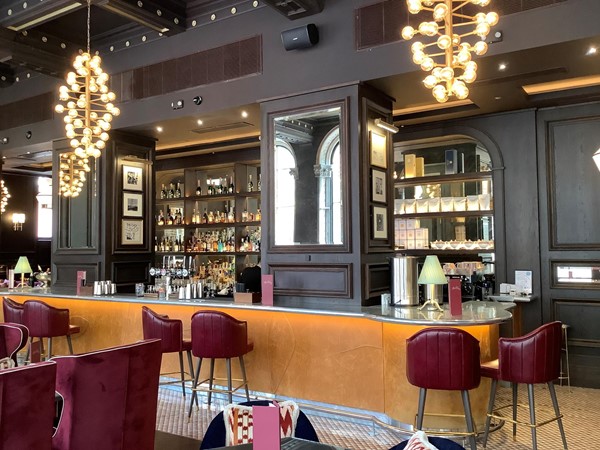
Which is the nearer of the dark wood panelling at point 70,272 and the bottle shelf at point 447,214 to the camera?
the bottle shelf at point 447,214

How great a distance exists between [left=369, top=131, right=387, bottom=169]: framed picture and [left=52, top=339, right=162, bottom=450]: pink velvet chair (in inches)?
129

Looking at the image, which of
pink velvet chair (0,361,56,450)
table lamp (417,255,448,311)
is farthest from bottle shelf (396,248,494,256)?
pink velvet chair (0,361,56,450)

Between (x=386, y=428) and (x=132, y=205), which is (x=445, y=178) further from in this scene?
(x=132, y=205)

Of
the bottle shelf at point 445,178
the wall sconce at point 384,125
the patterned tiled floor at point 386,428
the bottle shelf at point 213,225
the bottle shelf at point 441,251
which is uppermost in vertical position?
the wall sconce at point 384,125

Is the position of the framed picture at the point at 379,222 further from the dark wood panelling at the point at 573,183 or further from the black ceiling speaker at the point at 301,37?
the dark wood panelling at the point at 573,183

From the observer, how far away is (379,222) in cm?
551

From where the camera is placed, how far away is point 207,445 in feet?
7.23

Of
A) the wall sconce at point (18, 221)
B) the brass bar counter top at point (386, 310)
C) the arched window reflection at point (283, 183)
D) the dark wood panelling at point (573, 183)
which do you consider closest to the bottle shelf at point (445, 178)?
the dark wood panelling at point (573, 183)

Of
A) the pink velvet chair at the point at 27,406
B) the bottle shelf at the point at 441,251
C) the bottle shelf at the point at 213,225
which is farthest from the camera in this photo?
the bottle shelf at the point at 213,225

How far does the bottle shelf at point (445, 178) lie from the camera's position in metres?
6.97

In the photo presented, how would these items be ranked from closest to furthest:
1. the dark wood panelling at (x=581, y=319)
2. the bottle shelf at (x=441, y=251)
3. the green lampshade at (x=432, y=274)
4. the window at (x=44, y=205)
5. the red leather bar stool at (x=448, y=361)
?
1. the red leather bar stool at (x=448, y=361)
2. the green lampshade at (x=432, y=274)
3. the dark wood panelling at (x=581, y=319)
4. the bottle shelf at (x=441, y=251)
5. the window at (x=44, y=205)

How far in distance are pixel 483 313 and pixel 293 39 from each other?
10.5 ft

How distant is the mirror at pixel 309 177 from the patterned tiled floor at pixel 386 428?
1.70m

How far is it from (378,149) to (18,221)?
38.4 ft
